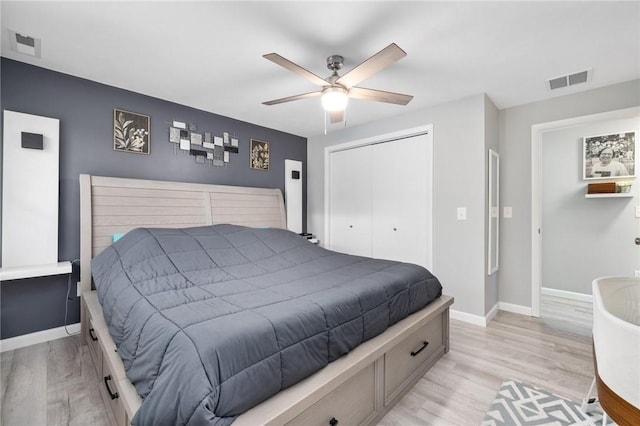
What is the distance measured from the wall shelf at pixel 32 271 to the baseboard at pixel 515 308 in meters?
4.51

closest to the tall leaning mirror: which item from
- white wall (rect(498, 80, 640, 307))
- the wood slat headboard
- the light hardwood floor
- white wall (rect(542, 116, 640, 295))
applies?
white wall (rect(498, 80, 640, 307))

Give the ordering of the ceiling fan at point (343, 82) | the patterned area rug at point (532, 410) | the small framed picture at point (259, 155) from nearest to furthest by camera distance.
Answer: the patterned area rug at point (532, 410), the ceiling fan at point (343, 82), the small framed picture at point (259, 155)

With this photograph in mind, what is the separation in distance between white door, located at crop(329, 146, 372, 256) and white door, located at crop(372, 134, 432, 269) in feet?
0.46

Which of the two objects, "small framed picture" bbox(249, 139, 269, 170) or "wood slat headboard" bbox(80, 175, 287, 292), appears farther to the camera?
"small framed picture" bbox(249, 139, 269, 170)

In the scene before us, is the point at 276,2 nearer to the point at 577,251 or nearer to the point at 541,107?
the point at 541,107

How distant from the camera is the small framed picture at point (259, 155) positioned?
4.07 meters

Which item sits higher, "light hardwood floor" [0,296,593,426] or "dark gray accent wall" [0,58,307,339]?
"dark gray accent wall" [0,58,307,339]

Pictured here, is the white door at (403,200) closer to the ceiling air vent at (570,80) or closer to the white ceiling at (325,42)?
the white ceiling at (325,42)

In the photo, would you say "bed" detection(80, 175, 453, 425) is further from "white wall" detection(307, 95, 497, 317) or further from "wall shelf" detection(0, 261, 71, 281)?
"white wall" detection(307, 95, 497, 317)

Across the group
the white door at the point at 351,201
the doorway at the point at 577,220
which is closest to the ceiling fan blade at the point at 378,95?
the white door at the point at 351,201

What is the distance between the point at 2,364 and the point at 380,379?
110 inches

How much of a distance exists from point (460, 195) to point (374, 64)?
1.94 metres

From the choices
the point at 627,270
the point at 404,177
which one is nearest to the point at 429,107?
the point at 404,177

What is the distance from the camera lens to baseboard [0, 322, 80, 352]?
7.79ft
